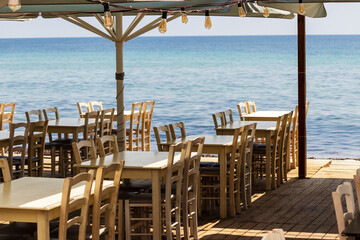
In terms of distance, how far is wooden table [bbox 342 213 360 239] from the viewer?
4.48m

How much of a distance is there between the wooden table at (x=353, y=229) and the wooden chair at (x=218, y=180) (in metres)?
3.55

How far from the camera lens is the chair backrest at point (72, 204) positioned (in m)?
4.66

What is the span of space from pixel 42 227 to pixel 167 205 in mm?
1986

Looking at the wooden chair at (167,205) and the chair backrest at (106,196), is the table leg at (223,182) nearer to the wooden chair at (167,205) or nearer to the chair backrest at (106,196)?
the wooden chair at (167,205)

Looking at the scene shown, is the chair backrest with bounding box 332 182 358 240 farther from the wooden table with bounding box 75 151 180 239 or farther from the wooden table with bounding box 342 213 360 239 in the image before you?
the wooden table with bounding box 75 151 180 239

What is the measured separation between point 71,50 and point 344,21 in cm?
2405

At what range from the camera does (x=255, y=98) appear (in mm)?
36281

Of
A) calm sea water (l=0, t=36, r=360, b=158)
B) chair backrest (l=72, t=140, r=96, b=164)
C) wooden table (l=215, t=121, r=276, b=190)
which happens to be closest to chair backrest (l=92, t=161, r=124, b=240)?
chair backrest (l=72, t=140, r=96, b=164)

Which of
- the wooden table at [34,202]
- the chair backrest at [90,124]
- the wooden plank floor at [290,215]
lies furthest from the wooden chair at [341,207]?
the chair backrest at [90,124]

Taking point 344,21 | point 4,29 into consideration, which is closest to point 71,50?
point 4,29

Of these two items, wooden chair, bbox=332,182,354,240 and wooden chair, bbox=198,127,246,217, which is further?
wooden chair, bbox=198,127,246,217

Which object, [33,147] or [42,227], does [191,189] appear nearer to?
[33,147]

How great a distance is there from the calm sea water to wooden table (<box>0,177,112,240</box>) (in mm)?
12658

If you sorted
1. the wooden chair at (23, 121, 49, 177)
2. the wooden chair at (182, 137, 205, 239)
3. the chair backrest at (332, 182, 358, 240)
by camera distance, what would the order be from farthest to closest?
the wooden chair at (23, 121, 49, 177) → the wooden chair at (182, 137, 205, 239) → the chair backrest at (332, 182, 358, 240)
